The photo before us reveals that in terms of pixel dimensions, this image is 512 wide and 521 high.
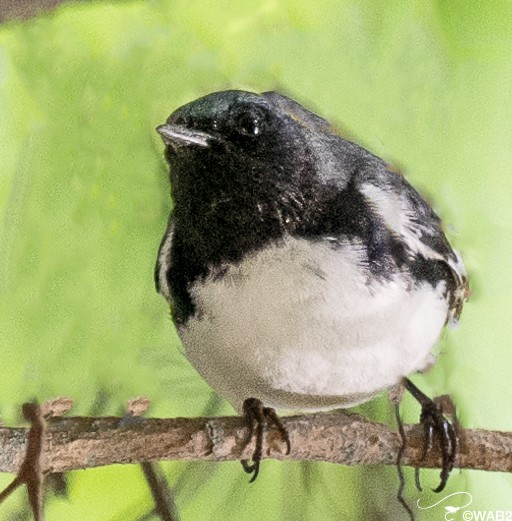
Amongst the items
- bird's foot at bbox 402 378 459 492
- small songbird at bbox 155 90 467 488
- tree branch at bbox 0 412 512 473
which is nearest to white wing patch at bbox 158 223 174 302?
small songbird at bbox 155 90 467 488

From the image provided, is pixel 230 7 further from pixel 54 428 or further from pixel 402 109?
pixel 54 428

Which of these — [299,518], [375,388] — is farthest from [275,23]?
[299,518]

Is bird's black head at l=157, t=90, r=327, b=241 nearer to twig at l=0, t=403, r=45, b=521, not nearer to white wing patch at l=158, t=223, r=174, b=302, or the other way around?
white wing patch at l=158, t=223, r=174, b=302

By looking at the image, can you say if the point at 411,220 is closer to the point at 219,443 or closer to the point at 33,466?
the point at 219,443

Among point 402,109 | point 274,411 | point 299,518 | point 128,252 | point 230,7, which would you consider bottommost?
point 299,518

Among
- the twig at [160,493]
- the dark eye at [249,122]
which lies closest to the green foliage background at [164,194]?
the twig at [160,493]

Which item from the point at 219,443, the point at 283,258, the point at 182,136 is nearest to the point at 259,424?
the point at 219,443
